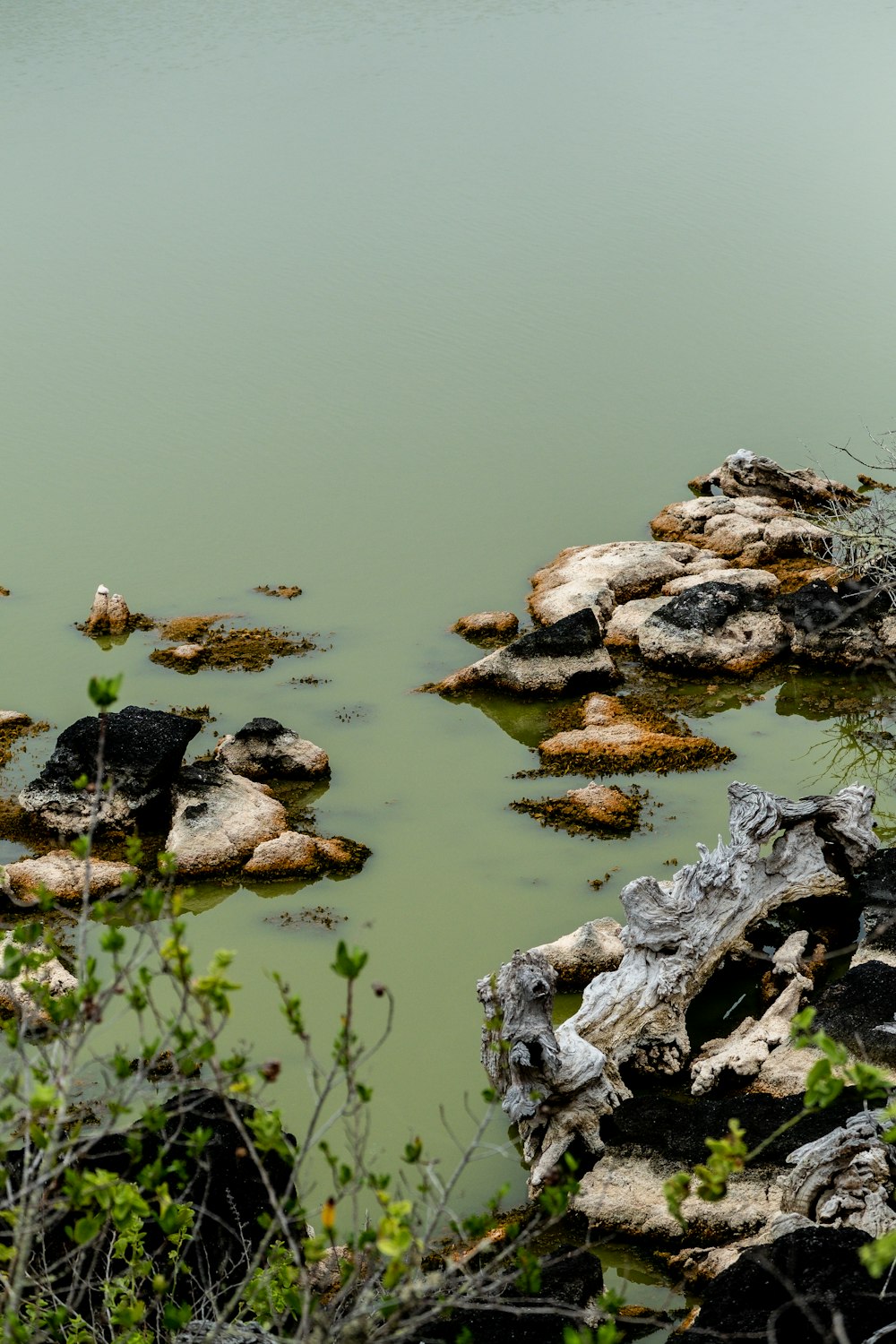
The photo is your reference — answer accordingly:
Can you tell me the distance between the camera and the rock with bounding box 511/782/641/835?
12.3 meters

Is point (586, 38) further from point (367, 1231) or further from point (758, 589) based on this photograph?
point (367, 1231)

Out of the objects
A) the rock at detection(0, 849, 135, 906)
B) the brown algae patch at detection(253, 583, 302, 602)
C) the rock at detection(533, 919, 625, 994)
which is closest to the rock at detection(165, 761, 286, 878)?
the rock at detection(0, 849, 135, 906)

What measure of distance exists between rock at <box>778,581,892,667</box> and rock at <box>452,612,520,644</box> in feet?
9.77

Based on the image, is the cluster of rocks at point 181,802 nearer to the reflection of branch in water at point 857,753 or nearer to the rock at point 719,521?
the reflection of branch in water at point 857,753

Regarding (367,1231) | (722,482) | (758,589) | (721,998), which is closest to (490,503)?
(722,482)

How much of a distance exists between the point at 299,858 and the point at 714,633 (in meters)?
5.31

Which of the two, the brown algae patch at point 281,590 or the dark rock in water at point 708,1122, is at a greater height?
the brown algae patch at point 281,590

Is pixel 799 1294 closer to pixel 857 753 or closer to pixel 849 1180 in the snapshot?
pixel 849 1180

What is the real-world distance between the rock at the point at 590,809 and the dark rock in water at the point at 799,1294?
19.0 feet

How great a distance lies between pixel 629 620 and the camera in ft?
51.9

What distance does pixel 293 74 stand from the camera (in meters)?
37.1

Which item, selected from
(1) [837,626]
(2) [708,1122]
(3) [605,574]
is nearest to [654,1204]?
(2) [708,1122]

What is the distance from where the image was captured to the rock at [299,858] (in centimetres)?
1191

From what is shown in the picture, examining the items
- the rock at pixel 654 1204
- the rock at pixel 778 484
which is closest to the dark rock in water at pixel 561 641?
the rock at pixel 778 484
